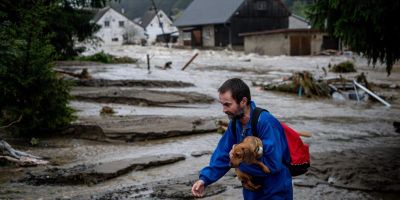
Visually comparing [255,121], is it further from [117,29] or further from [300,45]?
[117,29]

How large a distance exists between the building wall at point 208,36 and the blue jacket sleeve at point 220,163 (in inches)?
2453

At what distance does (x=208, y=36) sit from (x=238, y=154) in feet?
213

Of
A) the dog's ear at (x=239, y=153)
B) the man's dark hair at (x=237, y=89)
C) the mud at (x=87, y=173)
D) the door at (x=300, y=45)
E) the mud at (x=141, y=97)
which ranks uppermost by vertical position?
the door at (x=300, y=45)

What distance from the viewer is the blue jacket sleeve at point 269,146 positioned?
11.4 feet

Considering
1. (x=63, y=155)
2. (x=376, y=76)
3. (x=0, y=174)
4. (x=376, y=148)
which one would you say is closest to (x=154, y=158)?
(x=63, y=155)

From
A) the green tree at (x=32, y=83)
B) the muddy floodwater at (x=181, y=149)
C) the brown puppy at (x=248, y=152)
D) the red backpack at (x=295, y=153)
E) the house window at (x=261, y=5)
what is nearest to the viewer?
the brown puppy at (x=248, y=152)

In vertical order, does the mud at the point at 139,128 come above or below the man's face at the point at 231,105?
below

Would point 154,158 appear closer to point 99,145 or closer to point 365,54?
point 99,145

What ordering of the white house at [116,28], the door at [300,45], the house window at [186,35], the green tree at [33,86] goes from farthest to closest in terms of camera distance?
1. the white house at [116,28]
2. the house window at [186,35]
3. the door at [300,45]
4. the green tree at [33,86]

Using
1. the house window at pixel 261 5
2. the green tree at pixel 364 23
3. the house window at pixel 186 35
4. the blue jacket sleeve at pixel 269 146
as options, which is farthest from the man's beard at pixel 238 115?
the house window at pixel 186 35

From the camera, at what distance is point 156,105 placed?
15.0m

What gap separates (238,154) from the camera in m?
3.46

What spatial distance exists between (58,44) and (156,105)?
13.7 metres

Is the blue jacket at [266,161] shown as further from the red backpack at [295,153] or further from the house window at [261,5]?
the house window at [261,5]
